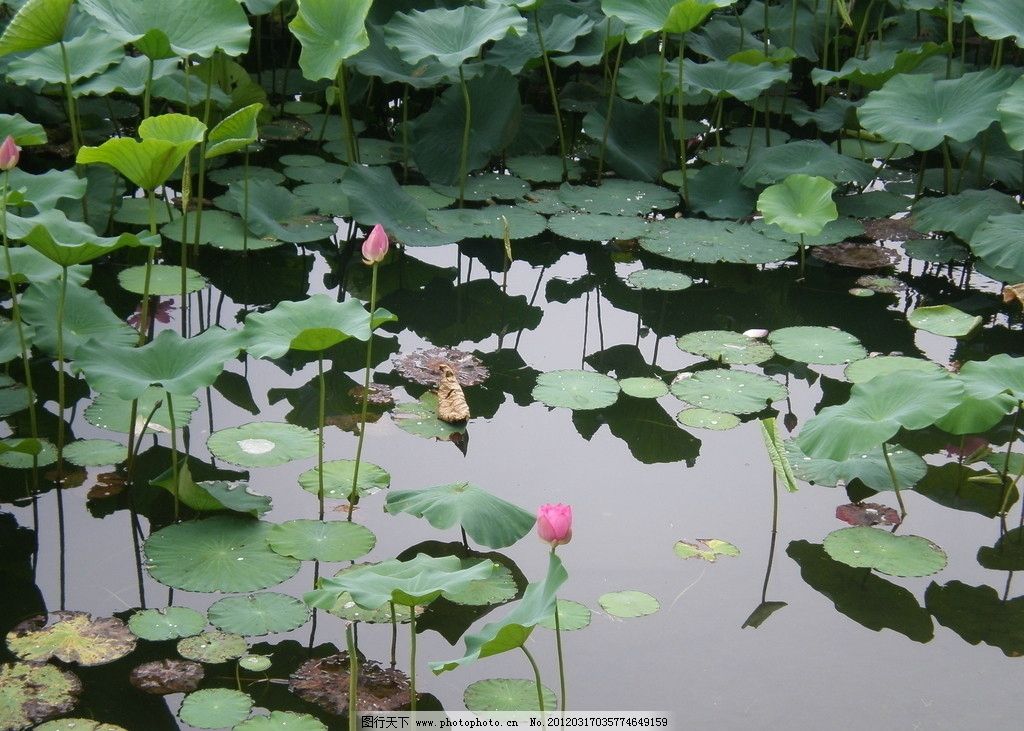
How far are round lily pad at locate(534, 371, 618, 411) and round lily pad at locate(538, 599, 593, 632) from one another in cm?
82

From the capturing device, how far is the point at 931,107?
388 cm

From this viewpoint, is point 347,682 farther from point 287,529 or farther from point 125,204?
point 125,204

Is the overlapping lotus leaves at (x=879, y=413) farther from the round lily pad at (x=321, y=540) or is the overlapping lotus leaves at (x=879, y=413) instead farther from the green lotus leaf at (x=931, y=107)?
the green lotus leaf at (x=931, y=107)

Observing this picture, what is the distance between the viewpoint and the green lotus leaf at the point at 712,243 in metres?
3.83

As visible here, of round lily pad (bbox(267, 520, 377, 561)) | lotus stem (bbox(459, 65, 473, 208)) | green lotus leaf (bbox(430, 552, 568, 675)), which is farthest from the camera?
lotus stem (bbox(459, 65, 473, 208))

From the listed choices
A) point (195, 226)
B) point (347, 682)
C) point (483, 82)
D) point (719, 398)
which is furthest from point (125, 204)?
point (347, 682)

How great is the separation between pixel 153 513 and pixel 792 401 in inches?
63.7

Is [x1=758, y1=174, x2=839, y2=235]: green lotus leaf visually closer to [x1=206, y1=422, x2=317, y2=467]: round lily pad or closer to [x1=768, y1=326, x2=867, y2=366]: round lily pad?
[x1=768, y1=326, x2=867, y2=366]: round lily pad

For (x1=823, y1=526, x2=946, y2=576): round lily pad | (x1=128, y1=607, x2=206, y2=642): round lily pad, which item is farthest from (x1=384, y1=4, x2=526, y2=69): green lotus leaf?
(x1=128, y1=607, x2=206, y2=642): round lily pad

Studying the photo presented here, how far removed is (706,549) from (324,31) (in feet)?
7.14

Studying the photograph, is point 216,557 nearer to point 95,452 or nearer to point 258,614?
point 258,614

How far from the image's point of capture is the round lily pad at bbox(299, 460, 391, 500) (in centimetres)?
252

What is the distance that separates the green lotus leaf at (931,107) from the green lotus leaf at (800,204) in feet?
1.25

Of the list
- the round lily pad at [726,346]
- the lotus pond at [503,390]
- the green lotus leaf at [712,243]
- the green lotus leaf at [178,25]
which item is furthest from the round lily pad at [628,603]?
the green lotus leaf at [178,25]
